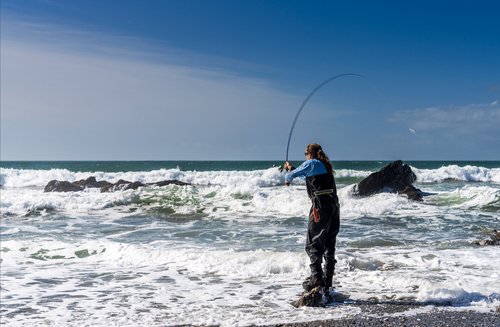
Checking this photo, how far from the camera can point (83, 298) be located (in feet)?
24.3

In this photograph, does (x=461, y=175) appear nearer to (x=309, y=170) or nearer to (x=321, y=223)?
(x=321, y=223)

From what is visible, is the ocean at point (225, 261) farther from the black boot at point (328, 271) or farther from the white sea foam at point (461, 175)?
the white sea foam at point (461, 175)

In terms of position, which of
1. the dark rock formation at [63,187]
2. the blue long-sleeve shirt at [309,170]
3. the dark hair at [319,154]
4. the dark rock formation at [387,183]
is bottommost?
the dark rock formation at [63,187]

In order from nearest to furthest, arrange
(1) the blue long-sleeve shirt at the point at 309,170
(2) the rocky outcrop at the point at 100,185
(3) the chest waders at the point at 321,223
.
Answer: (1) the blue long-sleeve shirt at the point at 309,170 < (3) the chest waders at the point at 321,223 < (2) the rocky outcrop at the point at 100,185

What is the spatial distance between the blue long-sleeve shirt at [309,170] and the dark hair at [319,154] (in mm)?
101

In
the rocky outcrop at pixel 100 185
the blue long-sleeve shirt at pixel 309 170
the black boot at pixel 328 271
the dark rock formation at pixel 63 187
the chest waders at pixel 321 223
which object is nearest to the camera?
the blue long-sleeve shirt at pixel 309 170

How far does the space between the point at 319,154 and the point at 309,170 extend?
0.30 meters

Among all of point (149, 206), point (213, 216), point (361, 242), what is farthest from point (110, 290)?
point (149, 206)

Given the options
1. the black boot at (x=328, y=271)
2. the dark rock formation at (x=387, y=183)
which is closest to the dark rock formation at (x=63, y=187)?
the dark rock formation at (x=387, y=183)

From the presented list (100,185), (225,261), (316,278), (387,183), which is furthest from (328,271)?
(100,185)

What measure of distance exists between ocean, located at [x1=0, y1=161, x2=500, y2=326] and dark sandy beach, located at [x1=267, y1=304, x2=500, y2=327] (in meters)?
0.22

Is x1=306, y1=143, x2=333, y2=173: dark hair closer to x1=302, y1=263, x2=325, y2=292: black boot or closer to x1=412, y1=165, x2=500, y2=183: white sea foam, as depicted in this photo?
x1=302, y1=263, x2=325, y2=292: black boot

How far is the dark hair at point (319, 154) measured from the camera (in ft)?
21.7

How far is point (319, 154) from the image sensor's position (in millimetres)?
6645
